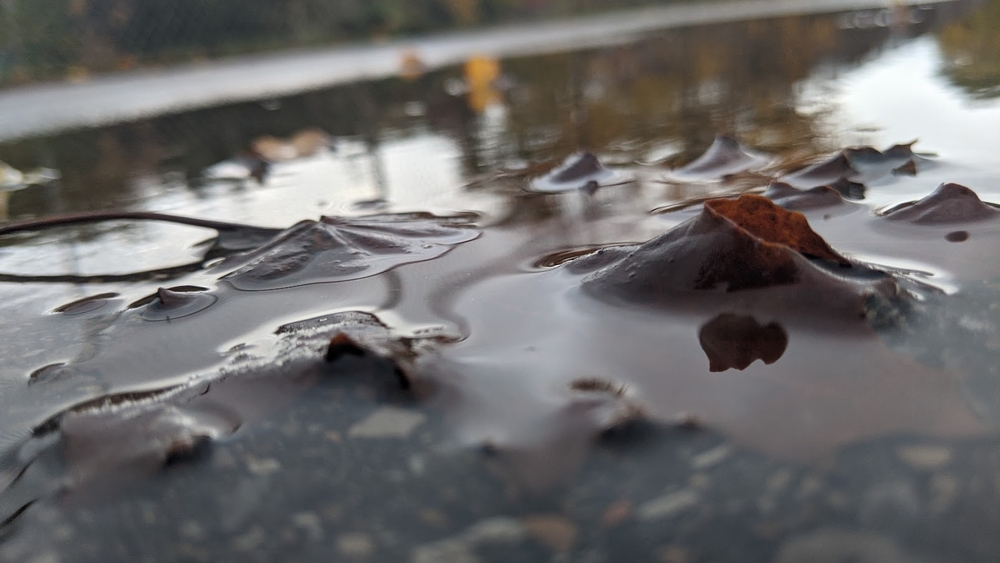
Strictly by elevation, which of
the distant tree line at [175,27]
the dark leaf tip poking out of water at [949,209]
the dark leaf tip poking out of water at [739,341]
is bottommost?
the dark leaf tip poking out of water at [739,341]

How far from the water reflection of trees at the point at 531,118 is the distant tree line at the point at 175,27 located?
241 inches

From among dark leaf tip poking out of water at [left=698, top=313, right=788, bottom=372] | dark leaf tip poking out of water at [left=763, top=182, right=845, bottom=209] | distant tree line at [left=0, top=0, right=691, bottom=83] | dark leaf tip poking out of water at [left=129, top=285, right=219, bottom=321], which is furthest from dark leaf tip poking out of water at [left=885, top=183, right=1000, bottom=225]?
distant tree line at [left=0, top=0, right=691, bottom=83]

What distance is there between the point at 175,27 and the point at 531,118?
11.9 m

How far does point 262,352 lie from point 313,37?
51.7ft

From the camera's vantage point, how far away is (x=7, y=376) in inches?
35.1

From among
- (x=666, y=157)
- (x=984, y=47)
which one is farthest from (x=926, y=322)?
(x=984, y=47)

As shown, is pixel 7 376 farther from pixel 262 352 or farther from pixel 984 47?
pixel 984 47

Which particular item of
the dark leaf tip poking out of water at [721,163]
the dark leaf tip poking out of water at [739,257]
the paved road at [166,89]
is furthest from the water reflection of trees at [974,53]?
the dark leaf tip poking out of water at [739,257]

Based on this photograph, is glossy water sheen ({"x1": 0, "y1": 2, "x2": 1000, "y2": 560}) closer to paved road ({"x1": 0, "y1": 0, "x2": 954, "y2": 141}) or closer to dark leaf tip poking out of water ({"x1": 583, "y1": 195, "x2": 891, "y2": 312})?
dark leaf tip poking out of water ({"x1": 583, "y1": 195, "x2": 891, "y2": 312})

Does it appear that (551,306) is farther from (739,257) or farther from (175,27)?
(175,27)

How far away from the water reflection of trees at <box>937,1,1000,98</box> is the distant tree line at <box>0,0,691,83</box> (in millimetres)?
9610

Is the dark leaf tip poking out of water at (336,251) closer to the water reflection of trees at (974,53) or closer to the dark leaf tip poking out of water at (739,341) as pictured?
the dark leaf tip poking out of water at (739,341)

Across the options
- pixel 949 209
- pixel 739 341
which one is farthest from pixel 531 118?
pixel 739 341

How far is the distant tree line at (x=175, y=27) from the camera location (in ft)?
30.3
